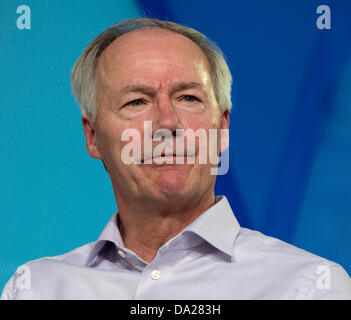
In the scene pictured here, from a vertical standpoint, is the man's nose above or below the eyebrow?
below

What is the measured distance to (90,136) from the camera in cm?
175

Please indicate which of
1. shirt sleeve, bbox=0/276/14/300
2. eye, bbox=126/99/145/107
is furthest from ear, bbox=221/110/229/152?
shirt sleeve, bbox=0/276/14/300

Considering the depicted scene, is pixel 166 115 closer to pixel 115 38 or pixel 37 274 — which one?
pixel 115 38

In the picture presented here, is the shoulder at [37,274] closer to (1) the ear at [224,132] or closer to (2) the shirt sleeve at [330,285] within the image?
(1) the ear at [224,132]

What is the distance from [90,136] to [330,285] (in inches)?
32.8

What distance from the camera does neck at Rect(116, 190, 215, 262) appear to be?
5.01 ft

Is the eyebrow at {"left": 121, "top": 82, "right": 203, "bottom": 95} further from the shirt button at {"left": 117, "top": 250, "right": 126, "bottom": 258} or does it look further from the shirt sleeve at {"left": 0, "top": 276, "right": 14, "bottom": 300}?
the shirt sleeve at {"left": 0, "top": 276, "right": 14, "bottom": 300}

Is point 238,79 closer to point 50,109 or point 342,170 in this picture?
point 342,170

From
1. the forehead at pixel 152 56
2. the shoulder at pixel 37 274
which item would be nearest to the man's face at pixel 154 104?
the forehead at pixel 152 56

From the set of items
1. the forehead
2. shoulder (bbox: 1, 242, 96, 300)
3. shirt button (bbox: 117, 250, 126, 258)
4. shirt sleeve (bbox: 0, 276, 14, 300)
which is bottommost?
shirt sleeve (bbox: 0, 276, 14, 300)

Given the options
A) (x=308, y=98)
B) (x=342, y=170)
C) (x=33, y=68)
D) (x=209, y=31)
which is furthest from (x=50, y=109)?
(x=342, y=170)

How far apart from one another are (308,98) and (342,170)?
1.03 ft

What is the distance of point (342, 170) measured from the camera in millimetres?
2191

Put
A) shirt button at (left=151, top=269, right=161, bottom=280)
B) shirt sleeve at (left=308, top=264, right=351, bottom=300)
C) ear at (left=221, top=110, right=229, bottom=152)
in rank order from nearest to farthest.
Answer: shirt sleeve at (left=308, top=264, right=351, bottom=300) < shirt button at (left=151, top=269, right=161, bottom=280) < ear at (left=221, top=110, right=229, bottom=152)
